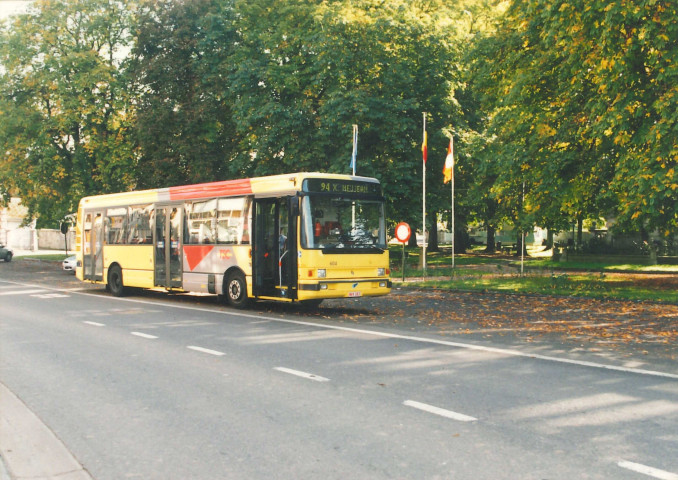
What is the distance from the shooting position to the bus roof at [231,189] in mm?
15352

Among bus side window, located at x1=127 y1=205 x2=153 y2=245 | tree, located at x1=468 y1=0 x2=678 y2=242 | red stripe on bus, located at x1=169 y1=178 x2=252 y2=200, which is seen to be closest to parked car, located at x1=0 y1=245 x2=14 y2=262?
bus side window, located at x1=127 y1=205 x2=153 y2=245

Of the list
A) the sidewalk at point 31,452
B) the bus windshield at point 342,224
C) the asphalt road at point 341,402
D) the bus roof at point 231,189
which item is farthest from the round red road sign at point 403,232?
the sidewalk at point 31,452

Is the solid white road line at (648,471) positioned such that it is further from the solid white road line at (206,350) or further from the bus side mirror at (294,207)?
the bus side mirror at (294,207)

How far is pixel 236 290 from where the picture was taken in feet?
55.3

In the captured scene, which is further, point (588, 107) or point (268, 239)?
point (588, 107)

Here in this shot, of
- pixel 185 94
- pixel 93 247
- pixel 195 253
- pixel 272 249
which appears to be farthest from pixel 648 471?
pixel 185 94

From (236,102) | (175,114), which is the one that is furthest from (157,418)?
(175,114)

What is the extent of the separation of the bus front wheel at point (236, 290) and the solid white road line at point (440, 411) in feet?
32.7

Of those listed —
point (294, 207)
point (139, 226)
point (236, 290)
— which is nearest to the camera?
point (294, 207)

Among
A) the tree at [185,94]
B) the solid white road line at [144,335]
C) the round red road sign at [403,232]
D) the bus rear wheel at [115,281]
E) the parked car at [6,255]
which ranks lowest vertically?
the solid white road line at [144,335]

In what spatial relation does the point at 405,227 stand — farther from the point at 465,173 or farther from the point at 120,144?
the point at 120,144

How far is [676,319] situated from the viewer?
14.2m

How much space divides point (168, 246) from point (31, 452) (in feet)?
46.1

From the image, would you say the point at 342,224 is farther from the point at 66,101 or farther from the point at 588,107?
the point at 66,101
